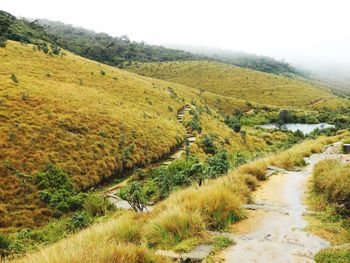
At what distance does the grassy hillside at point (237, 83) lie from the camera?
471ft

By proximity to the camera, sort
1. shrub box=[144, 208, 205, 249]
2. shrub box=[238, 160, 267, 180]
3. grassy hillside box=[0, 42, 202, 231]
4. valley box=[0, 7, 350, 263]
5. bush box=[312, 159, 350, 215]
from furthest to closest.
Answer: grassy hillside box=[0, 42, 202, 231] → shrub box=[238, 160, 267, 180] → bush box=[312, 159, 350, 215] → shrub box=[144, 208, 205, 249] → valley box=[0, 7, 350, 263]

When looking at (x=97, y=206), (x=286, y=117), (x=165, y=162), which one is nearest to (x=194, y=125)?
(x=165, y=162)

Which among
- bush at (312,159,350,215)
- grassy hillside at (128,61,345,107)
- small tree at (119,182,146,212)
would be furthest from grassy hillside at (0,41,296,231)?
grassy hillside at (128,61,345,107)

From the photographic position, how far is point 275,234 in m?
8.05

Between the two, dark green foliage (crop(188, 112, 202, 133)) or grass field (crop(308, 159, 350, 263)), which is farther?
dark green foliage (crop(188, 112, 202, 133))

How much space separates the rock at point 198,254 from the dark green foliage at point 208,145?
35581mm

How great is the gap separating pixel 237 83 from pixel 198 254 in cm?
15153

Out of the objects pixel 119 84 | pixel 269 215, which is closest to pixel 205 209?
pixel 269 215

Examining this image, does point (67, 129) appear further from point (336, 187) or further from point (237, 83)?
point (237, 83)

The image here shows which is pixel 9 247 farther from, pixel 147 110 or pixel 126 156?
pixel 147 110

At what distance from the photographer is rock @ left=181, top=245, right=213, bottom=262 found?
21.5 ft

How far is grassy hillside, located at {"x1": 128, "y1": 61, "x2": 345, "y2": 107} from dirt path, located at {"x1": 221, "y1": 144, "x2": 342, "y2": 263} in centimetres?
12958

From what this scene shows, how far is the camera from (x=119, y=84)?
59719 mm

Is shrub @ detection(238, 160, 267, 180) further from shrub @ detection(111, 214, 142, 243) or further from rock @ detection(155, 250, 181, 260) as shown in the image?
rock @ detection(155, 250, 181, 260)
